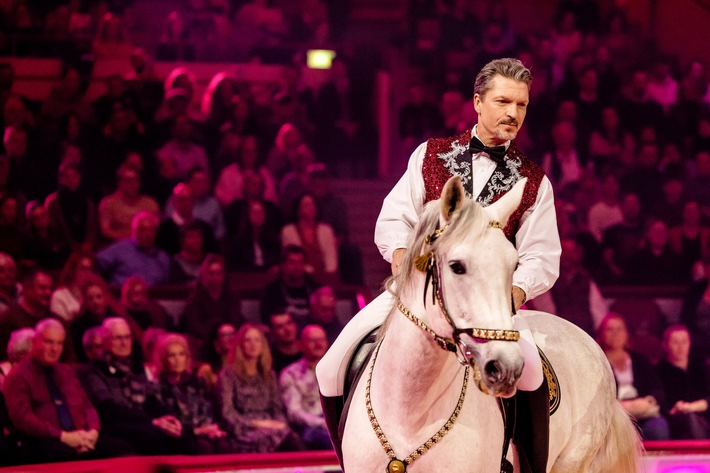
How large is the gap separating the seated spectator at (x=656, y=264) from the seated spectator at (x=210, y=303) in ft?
12.8

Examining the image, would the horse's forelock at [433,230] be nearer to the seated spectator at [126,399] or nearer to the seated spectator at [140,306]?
the seated spectator at [126,399]

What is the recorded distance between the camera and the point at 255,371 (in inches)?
282

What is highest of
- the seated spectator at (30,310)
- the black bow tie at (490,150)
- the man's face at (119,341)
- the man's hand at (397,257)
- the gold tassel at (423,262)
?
the black bow tie at (490,150)

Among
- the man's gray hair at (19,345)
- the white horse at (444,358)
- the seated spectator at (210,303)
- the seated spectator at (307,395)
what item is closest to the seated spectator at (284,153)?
the seated spectator at (210,303)

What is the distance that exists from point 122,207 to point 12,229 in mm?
957

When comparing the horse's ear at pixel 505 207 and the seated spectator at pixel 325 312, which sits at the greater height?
the horse's ear at pixel 505 207

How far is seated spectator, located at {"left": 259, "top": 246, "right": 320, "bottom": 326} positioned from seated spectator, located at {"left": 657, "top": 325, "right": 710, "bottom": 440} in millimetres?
2788

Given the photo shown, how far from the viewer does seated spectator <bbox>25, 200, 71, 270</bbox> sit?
7980 mm

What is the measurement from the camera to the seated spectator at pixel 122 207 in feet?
27.9

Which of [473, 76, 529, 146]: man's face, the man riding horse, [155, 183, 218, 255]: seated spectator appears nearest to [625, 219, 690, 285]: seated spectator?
[155, 183, 218, 255]: seated spectator

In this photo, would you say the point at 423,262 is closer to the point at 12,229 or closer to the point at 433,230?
the point at 433,230

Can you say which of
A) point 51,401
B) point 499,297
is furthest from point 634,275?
point 499,297

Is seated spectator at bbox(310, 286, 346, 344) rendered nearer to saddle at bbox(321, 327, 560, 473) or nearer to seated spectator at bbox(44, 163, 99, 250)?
seated spectator at bbox(44, 163, 99, 250)

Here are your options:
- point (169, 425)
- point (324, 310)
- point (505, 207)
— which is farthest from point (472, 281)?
point (324, 310)
